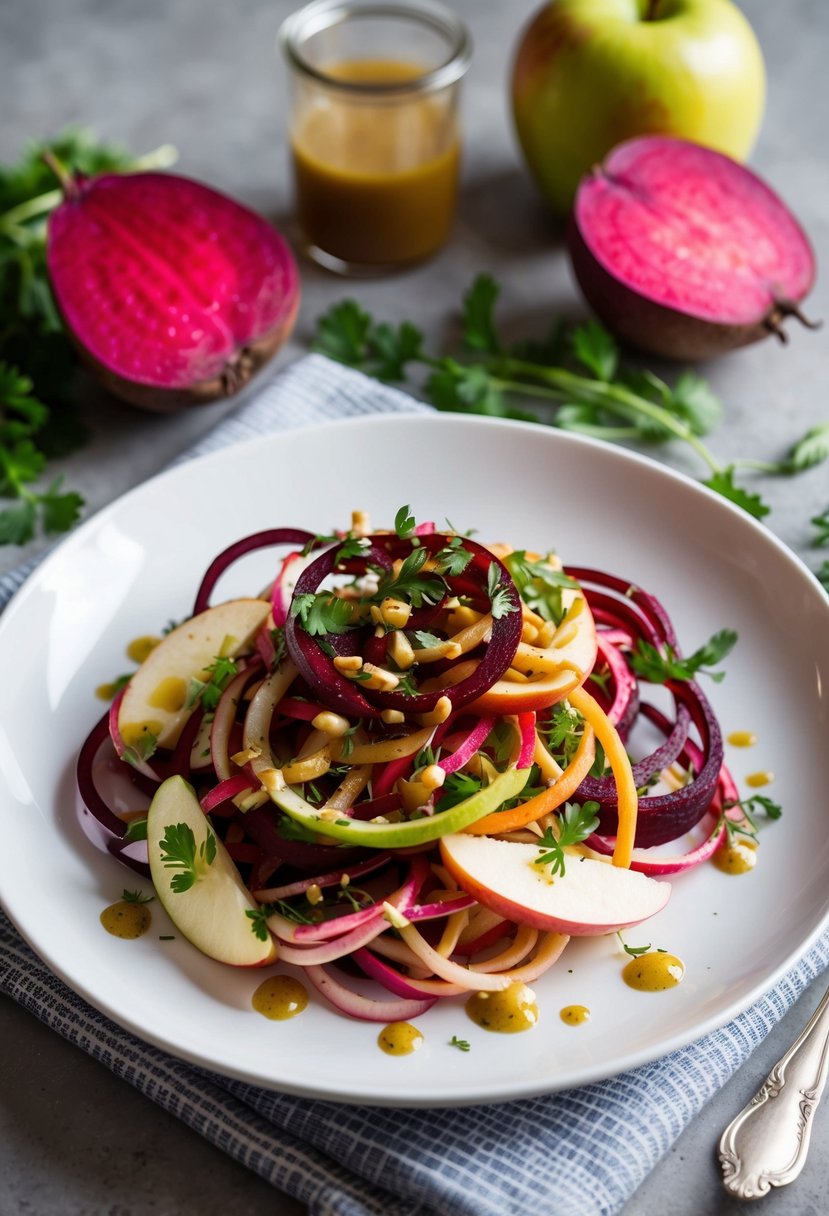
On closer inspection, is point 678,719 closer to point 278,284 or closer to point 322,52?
point 278,284

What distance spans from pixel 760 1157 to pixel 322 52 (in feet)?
12.6

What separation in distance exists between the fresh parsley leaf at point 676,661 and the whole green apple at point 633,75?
2170mm

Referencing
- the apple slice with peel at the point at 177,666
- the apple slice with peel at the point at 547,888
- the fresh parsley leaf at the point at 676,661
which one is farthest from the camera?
the fresh parsley leaf at the point at 676,661

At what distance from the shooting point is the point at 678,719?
2.70 meters

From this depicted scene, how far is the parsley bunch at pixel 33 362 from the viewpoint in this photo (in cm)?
363

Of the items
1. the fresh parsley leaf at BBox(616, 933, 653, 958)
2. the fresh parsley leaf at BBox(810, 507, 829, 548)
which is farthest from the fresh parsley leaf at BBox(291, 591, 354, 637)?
the fresh parsley leaf at BBox(810, 507, 829, 548)

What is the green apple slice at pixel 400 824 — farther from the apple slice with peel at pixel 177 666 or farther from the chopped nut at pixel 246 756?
the apple slice with peel at pixel 177 666

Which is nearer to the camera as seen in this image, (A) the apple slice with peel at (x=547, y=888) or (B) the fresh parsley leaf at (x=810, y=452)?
(A) the apple slice with peel at (x=547, y=888)

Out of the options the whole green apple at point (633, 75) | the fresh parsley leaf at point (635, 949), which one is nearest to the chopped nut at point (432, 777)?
the fresh parsley leaf at point (635, 949)

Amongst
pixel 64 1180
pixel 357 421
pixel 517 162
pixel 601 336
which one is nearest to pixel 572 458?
pixel 357 421

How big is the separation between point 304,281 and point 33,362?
3.51 feet

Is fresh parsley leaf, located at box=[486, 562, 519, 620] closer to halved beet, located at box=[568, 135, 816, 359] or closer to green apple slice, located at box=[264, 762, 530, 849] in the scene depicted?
green apple slice, located at box=[264, 762, 530, 849]

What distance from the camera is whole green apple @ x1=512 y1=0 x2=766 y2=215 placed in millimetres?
4156

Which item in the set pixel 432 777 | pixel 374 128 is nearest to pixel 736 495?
pixel 432 777
